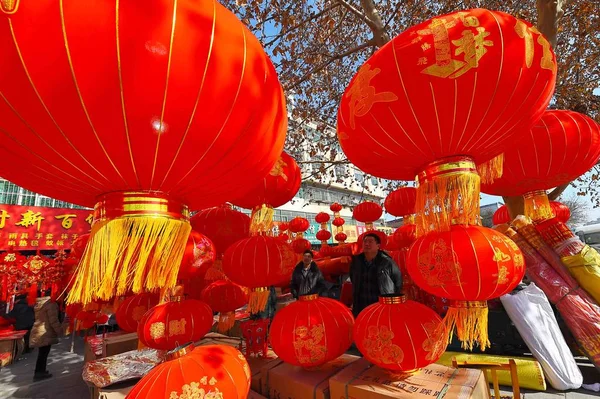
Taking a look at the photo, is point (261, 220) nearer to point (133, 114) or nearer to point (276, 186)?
point (276, 186)

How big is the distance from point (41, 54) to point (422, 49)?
1.42 m

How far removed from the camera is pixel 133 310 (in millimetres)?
3365

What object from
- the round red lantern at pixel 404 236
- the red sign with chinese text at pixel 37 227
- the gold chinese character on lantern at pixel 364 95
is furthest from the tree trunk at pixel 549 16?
the red sign with chinese text at pixel 37 227

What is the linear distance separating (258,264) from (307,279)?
1.45 metres

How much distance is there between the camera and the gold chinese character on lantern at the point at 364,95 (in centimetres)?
144

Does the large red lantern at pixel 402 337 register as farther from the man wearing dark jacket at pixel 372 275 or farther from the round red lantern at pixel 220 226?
the round red lantern at pixel 220 226

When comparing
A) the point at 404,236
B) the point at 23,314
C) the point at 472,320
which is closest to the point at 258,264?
the point at 472,320

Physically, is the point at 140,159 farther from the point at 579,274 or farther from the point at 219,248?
the point at 579,274

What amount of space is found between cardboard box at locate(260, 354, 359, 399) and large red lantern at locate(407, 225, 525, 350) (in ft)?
3.96

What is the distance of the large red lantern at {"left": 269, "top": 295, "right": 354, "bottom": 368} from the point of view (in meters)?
2.31

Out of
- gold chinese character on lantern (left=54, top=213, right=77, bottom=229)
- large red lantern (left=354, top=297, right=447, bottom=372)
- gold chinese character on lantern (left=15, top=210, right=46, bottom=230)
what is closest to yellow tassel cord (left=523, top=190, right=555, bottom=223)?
large red lantern (left=354, top=297, right=447, bottom=372)

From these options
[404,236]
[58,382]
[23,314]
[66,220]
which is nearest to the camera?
[58,382]

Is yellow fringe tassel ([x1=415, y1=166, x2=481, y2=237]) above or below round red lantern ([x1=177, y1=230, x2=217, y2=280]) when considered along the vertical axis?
above

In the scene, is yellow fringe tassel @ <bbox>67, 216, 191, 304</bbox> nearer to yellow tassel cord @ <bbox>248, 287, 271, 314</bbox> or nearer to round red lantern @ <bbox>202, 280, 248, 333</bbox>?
yellow tassel cord @ <bbox>248, 287, 271, 314</bbox>
